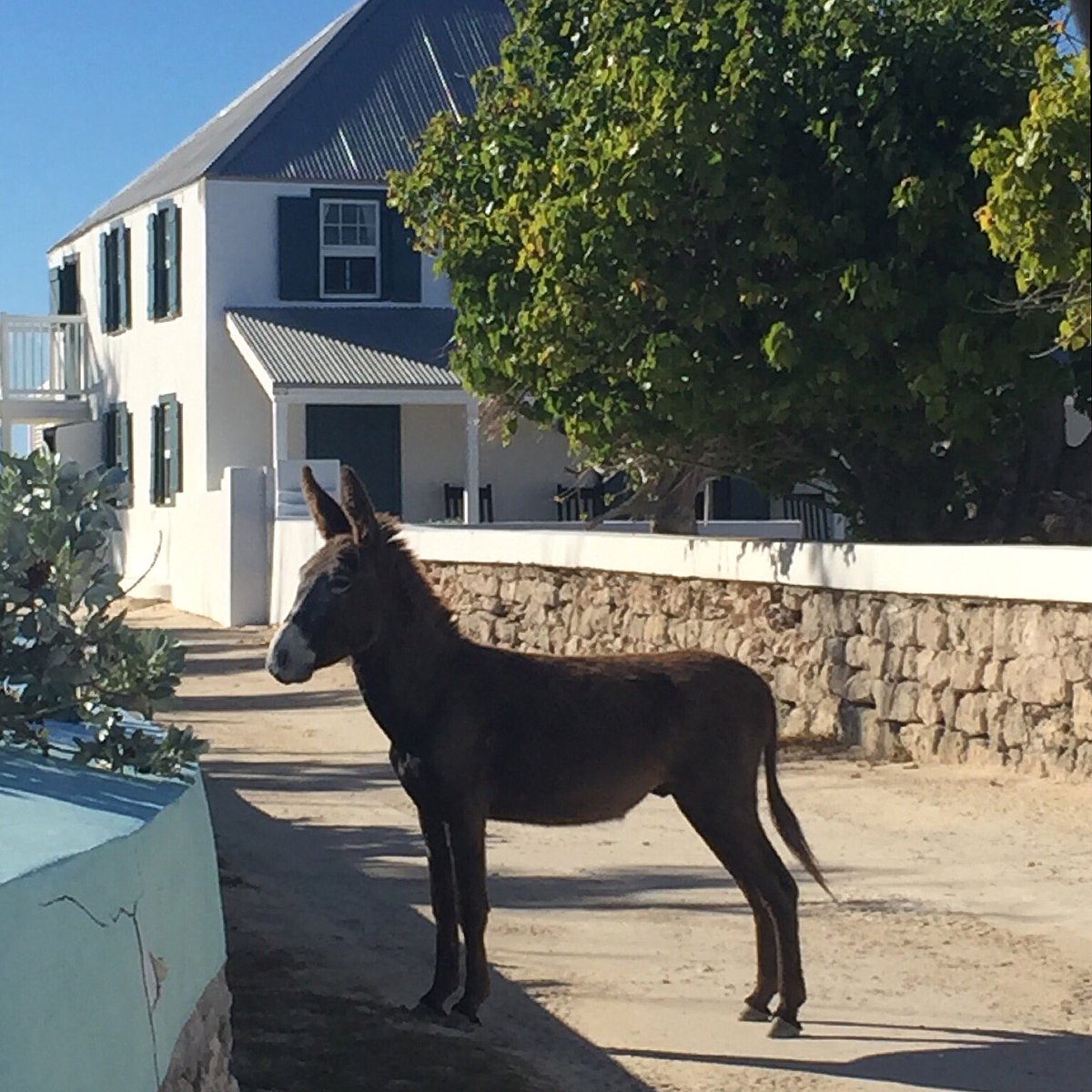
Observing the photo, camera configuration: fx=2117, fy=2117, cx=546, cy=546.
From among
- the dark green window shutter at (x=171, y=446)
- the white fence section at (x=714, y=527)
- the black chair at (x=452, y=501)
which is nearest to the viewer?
the white fence section at (x=714, y=527)

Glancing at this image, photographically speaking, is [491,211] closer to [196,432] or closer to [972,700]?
[972,700]

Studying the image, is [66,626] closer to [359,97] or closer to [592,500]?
[592,500]

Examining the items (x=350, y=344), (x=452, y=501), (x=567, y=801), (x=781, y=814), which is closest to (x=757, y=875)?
(x=781, y=814)

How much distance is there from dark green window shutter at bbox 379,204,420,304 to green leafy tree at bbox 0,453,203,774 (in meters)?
23.6

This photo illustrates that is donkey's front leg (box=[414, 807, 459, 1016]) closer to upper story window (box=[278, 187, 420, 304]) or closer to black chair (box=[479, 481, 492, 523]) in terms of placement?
black chair (box=[479, 481, 492, 523])

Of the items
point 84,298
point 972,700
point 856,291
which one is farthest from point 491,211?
point 84,298

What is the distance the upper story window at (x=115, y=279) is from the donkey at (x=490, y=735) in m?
26.5

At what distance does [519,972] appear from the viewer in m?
8.68

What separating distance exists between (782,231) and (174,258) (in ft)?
56.3

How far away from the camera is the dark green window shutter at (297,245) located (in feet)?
97.2

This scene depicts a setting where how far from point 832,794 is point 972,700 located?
1.30m

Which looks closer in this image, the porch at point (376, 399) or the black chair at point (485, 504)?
the porch at point (376, 399)

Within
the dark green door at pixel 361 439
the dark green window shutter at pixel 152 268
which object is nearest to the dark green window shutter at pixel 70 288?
the dark green window shutter at pixel 152 268

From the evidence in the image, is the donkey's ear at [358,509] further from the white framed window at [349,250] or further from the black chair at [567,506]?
the white framed window at [349,250]
